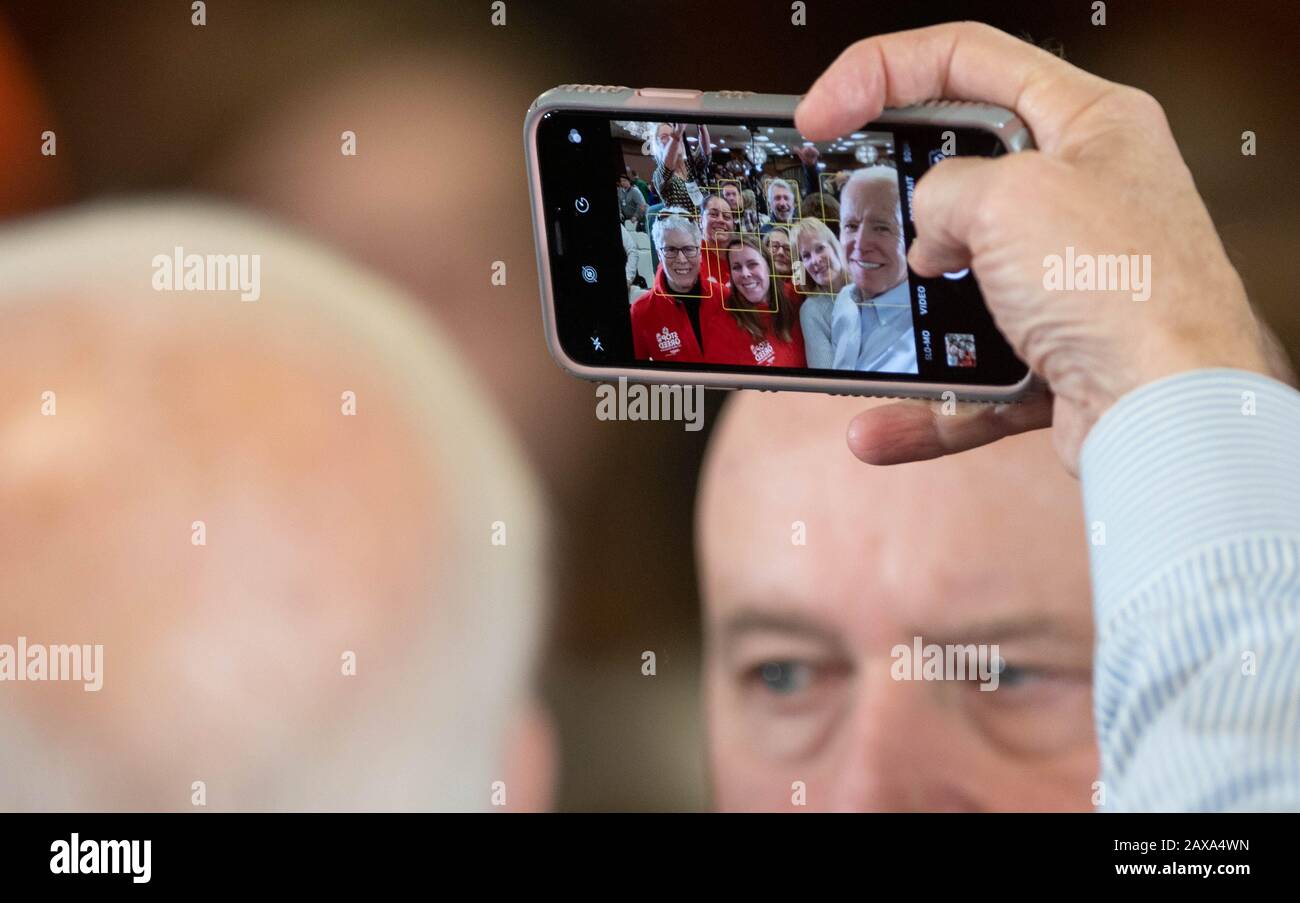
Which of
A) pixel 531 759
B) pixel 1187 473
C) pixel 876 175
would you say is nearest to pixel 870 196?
pixel 876 175

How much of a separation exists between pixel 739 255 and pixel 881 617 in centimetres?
37

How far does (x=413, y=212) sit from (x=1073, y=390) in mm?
591

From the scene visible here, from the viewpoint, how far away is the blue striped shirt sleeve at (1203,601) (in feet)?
0.98

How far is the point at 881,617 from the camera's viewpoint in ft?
2.89

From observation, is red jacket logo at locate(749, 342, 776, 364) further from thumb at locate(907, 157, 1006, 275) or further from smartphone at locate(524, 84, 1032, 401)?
thumb at locate(907, 157, 1006, 275)

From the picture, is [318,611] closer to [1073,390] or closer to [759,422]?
[759,422]

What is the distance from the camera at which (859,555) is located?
888mm

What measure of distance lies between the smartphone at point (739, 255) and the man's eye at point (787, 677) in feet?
1.09

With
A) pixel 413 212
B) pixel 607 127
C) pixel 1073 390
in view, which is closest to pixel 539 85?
pixel 413 212

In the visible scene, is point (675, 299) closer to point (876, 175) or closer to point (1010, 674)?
point (876, 175)

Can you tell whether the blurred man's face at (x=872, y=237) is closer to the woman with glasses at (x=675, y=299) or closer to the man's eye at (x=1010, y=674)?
the woman with glasses at (x=675, y=299)

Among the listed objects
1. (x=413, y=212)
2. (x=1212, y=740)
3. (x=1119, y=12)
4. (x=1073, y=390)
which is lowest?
(x=1212, y=740)

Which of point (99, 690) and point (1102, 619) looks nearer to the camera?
point (1102, 619)

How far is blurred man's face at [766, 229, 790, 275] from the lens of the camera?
624 millimetres
